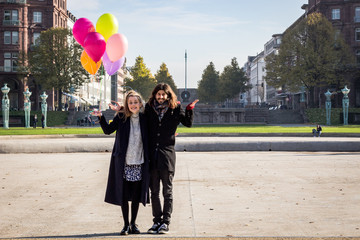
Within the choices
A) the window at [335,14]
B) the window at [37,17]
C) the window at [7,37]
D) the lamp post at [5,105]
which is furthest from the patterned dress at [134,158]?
the window at [37,17]

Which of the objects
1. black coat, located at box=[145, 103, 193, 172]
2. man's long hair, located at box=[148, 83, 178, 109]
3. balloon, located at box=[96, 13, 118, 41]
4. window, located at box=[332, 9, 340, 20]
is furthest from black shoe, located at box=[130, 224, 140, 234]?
window, located at box=[332, 9, 340, 20]

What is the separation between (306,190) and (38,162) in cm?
938

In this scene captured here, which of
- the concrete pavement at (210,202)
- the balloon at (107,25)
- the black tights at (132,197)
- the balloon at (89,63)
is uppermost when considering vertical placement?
the balloon at (107,25)

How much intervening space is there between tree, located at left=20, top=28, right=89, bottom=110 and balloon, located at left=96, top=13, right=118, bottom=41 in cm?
5164

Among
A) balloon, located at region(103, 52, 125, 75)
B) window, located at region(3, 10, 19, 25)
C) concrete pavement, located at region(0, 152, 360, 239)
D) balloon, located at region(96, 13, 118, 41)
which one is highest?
window, located at region(3, 10, 19, 25)

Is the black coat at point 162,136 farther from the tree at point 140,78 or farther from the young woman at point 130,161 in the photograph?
the tree at point 140,78

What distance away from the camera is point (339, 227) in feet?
21.2

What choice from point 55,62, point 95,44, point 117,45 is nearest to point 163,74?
point 55,62

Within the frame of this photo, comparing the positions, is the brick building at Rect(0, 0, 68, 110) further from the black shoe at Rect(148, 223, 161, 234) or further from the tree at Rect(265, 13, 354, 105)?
the black shoe at Rect(148, 223, 161, 234)

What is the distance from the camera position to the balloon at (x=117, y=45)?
9.43 metres

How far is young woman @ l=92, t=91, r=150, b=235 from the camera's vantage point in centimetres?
623

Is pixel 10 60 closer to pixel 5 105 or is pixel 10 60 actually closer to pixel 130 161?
pixel 5 105

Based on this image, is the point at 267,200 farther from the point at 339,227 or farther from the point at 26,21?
the point at 26,21

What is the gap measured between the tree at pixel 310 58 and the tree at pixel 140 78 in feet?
106
